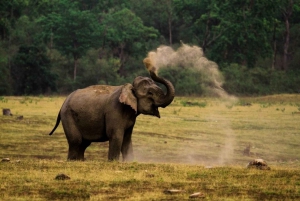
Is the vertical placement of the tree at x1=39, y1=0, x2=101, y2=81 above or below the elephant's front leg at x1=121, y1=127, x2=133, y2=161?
below

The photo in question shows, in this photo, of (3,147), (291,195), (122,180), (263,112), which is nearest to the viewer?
(291,195)

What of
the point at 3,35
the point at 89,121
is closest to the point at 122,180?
the point at 89,121

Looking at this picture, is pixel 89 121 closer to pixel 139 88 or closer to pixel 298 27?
pixel 139 88

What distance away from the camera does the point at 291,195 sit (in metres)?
12.7

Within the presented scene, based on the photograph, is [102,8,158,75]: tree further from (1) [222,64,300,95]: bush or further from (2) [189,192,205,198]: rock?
(2) [189,192,205,198]: rock

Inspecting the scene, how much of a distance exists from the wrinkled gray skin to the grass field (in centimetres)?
57

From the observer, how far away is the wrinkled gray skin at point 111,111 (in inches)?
696

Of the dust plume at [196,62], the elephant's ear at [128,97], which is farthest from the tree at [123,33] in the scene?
the elephant's ear at [128,97]

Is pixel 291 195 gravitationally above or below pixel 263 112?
above

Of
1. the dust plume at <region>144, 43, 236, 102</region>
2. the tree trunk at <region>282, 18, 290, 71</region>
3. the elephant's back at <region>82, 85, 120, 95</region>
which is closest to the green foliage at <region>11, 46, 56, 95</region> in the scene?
the dust plume at <region>144, 43, 236, 102</region>

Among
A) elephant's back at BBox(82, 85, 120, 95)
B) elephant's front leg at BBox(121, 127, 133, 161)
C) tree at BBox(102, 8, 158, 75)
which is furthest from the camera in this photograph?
tree at BBox(102, 8, 158, 75)

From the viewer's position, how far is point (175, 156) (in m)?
23.5

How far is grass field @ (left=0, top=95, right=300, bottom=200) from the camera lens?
42.6 feet

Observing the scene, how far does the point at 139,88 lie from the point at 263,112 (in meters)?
18.8
